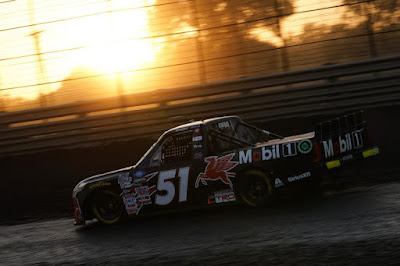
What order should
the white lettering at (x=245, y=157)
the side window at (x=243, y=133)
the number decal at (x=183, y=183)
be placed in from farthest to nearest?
the side window at (x=243, y=133) → the number decal at (x=183, y=183) → the white lettering at (x=245, y=157)

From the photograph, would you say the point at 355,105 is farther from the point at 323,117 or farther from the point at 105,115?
the point at 105,115

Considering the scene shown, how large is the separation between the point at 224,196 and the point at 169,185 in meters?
0.84

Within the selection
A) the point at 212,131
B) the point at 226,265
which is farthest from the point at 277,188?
the point at 226,265

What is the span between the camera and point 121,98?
1345 cm

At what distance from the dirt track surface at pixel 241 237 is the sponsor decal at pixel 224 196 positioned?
0.59ft

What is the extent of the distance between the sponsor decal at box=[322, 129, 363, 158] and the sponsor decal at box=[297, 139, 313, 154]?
0.22 meters

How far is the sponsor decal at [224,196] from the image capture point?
842 cm

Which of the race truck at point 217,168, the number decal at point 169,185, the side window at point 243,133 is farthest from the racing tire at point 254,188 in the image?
the side window at point 243,133

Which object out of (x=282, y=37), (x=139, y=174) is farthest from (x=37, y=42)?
(x=139, y=174)

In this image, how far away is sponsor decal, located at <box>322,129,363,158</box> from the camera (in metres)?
8.32

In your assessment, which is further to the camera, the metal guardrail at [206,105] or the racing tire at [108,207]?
the metal guardrail at [206,105]

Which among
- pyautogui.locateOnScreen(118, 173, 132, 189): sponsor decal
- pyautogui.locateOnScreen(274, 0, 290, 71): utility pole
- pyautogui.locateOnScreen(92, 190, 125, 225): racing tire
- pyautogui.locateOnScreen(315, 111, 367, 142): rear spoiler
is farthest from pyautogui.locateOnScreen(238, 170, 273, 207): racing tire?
pyautogui.locateOnScreen(274, 0, 290, 71): utility pole

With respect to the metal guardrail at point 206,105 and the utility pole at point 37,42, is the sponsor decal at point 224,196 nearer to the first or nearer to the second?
the metal guardrail at point 206,105

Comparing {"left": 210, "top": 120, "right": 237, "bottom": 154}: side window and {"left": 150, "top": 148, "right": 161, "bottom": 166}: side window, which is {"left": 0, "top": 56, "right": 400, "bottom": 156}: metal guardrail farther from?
{"left": 150, "top": 148, "right": 161, "bottom": 166}: side window
